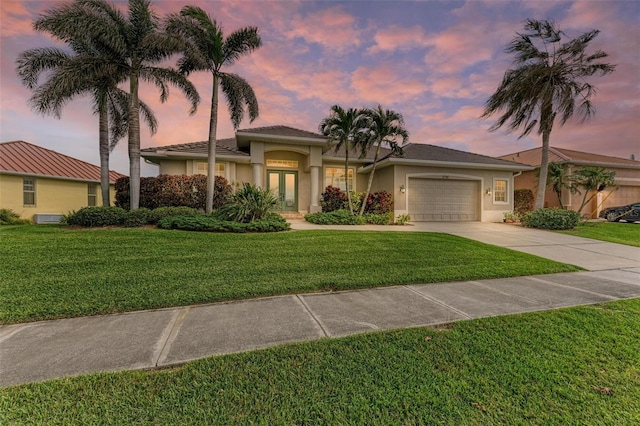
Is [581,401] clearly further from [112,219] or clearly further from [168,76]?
[168,76]

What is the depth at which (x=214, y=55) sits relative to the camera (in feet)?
32.9

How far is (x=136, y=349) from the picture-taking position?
254 centimetres

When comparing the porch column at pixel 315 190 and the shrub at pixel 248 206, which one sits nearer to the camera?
the shrub at pixel 248 206

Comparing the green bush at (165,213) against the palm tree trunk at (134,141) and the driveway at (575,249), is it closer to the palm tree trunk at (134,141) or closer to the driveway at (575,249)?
the palm tree trunk at (134,141)

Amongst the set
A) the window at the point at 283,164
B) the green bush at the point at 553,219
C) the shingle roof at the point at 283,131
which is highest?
the shingle roof at the point at 283,131

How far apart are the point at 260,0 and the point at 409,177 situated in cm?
1017

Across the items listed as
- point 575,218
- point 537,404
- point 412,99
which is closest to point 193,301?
point 537,404

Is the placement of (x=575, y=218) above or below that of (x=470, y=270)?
above

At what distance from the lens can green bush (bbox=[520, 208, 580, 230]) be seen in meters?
12.1

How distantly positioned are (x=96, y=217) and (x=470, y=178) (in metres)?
17.2

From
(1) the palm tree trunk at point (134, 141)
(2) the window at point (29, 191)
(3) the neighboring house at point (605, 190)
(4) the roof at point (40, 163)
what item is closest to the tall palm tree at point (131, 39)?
(1) the palm tree trunk at point (134, 141)

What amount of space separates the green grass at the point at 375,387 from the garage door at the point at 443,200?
12.1 meters

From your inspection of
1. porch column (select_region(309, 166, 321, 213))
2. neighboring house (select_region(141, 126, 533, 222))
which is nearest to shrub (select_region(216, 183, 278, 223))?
neighboring house (select_region(141, 126, 533, 222))

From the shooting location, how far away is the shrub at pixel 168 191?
1126 centimetres
